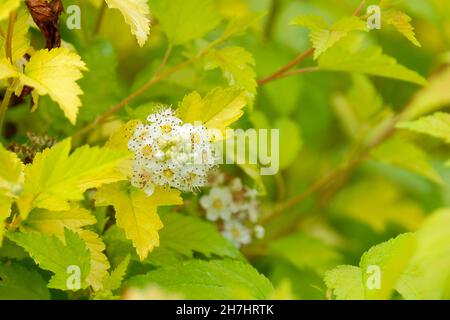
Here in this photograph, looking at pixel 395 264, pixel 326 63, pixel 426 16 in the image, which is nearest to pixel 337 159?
pixel 426 16

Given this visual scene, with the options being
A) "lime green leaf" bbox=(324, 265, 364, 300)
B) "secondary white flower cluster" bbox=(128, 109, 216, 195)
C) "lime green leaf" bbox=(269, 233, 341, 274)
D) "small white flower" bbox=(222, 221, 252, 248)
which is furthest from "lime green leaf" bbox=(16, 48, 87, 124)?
"lime green leaf" bbox=(269, 233, 341, 274)

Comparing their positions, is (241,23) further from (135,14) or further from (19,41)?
(19,41)

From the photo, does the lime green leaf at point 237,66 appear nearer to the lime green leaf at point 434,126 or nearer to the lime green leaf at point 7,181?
the lime green leaf at point 434,126

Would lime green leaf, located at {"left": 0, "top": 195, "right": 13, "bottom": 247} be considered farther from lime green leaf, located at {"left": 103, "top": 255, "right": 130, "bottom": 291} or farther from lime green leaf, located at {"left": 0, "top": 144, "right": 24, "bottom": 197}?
lime green leaf, located at {"left": 103, "top": 255, "right": 130, "bottom": 291}

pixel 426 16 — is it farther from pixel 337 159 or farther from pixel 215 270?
pixel 215 270

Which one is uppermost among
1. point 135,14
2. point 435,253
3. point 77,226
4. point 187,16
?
point 187,16

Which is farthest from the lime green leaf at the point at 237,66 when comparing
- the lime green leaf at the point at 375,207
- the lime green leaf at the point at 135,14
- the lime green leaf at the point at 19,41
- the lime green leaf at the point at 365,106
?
the lime green leaf at the point at 375,207

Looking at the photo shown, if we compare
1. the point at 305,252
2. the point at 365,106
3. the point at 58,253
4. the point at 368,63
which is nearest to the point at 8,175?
the point at 58,253
